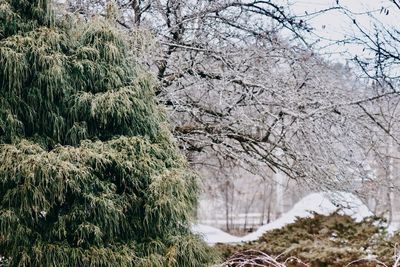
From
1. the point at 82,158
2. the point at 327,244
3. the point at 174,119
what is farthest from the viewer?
→ the point at 174,119

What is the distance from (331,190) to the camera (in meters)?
Result: 6.25

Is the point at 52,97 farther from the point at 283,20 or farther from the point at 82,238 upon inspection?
the point at 283,20

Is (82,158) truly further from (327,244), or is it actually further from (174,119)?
(327,244)

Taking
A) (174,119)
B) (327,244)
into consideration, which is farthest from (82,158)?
(327,244)

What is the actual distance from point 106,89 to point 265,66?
2.49 meters

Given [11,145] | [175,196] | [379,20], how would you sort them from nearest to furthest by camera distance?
[11,145] < [175,196] < [379,20]

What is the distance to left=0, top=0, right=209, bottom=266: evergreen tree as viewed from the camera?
11.8 ft

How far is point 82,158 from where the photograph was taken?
145 inches

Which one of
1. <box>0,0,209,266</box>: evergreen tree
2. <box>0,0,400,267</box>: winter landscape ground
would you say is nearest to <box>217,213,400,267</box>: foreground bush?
<box>0,0,400,267</box>: winter landscape ground

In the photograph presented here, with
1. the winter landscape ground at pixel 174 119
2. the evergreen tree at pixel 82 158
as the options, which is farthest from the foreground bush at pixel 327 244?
the evergreen tree at pixel 82 158

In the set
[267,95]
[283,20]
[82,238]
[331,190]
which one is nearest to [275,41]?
[283,20]

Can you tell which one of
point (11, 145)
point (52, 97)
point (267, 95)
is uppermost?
point (267, 95)

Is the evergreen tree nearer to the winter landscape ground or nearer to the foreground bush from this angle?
the winter landscape ground

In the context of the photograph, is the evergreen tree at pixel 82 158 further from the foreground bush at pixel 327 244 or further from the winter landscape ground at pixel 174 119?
the foreground bush at pixel 327 244
